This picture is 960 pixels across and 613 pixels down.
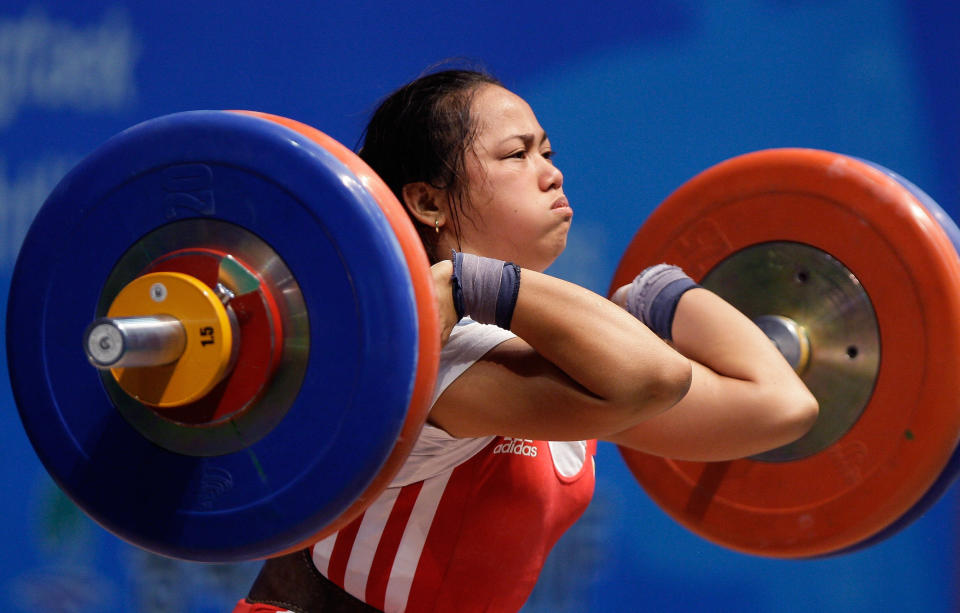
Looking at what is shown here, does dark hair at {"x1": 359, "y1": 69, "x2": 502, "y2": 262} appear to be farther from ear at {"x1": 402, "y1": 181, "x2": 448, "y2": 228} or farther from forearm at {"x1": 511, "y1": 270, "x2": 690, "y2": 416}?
forearm at {"x1": 511, "y1": 270, "x2": 690, "y2": 416}

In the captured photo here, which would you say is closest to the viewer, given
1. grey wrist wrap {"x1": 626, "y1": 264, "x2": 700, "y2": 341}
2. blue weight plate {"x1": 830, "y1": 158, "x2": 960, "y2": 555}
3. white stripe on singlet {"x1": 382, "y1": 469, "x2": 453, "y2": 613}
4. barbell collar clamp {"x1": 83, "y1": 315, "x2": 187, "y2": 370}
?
barbell collar clamp {"x1": 83, "y1": 315, "x2": 187, "y2": 370}

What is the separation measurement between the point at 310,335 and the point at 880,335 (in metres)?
1.06

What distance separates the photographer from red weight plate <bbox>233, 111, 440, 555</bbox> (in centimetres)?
92

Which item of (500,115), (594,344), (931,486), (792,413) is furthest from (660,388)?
(931,486)

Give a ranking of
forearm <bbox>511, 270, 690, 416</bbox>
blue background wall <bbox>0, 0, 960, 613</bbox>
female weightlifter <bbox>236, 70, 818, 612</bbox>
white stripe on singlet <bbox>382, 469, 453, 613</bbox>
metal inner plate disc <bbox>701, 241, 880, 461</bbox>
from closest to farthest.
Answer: forearm <bbox>511, 270, 690, 416</bbox>
female weightlifter <bbox>236, 70, 818, 612</bbox>
white stripe on singlet <bbox>382, 469, 453, 613</bbox>
metal inner plate disc <bbox>701, 241, 880, 461</bbox>
blue background wall <bbox>0, 0, 960, 613</bbox>

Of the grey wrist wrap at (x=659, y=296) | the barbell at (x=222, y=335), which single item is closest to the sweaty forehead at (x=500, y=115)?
the grey wrist wrap at (x=659, y=296)

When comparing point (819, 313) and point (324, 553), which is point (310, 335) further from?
point (819, 313)

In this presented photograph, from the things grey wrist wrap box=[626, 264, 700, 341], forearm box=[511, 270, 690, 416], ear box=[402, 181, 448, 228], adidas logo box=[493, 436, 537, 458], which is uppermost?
ear box=[402, 181, 448, 228]

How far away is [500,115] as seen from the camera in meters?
1.34

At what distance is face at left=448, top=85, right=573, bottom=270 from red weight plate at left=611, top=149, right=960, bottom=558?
50cm

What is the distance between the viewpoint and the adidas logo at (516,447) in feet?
4.19

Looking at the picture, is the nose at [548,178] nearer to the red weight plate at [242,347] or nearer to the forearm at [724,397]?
the forearm at [724,397]

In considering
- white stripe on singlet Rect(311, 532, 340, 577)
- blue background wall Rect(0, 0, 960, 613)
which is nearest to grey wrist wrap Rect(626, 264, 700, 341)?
white stripe on singlet Rect(311, 532, 340, 577)

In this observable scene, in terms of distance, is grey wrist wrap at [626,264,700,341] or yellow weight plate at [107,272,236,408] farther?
grey wrist wrap at [626,264,700,341]
